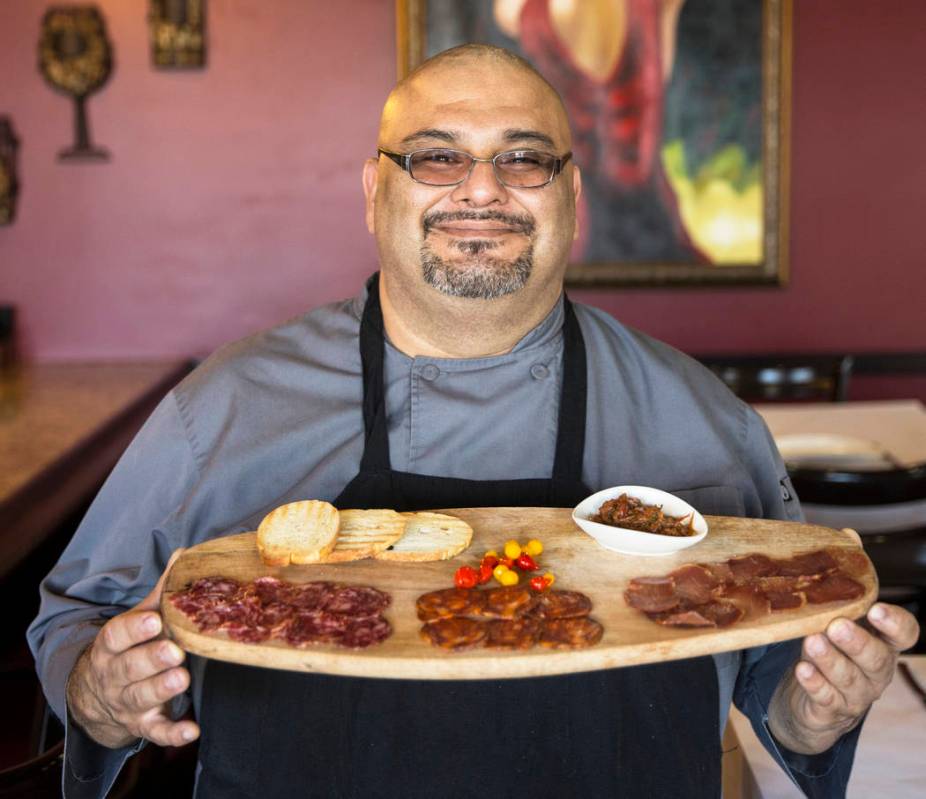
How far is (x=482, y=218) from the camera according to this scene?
1.69 metres

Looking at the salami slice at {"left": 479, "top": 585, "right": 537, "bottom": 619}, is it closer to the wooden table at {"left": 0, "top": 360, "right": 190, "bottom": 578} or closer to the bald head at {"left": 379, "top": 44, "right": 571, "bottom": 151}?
the bald head at {"left": 379, "top": 44, "right": 571, "bottom": 151}

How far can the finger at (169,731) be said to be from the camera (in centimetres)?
130

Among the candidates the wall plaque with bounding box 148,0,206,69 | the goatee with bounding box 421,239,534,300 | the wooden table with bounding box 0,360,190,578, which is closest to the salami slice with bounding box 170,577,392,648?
the goatee with bounding box 421,239,534,300

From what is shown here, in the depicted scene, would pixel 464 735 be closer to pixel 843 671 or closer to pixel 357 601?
pixel 357 601

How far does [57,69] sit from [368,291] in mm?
2996

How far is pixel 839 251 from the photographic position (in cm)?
461

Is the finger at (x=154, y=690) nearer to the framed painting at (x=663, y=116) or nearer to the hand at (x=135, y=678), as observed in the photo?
the hand at (x=135, y=678)

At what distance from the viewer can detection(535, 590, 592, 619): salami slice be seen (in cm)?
127

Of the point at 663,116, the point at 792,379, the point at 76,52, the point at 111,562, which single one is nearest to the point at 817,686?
the point at 111,562

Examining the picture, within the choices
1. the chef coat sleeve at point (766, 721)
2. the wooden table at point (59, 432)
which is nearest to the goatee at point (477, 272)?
the chef coat sleeve at point (766, 721)

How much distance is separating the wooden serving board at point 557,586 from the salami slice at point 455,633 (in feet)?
0.04

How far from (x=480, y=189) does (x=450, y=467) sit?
464 millimetres

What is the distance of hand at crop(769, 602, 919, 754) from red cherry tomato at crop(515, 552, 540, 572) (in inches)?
14.1

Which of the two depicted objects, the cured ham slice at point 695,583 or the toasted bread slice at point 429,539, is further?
the toasted bread slice at point 429,539
